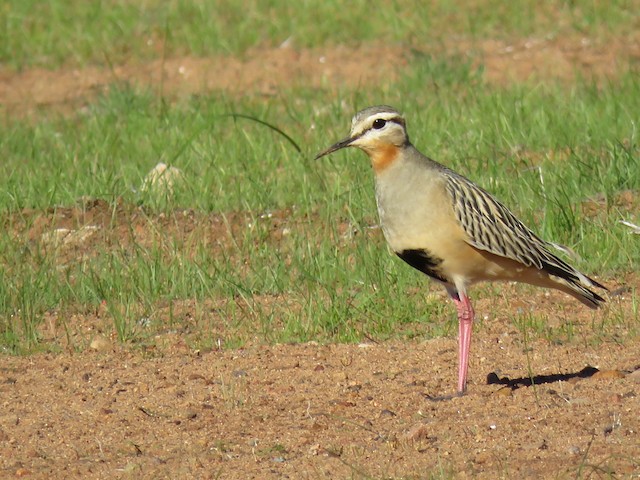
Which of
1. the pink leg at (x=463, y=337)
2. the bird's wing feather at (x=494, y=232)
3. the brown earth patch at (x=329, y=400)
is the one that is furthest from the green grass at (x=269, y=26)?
the pink leg at (x=463, y=337)

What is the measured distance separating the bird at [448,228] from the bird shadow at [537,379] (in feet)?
0.79

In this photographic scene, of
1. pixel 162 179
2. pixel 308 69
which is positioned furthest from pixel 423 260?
pixel 308 69

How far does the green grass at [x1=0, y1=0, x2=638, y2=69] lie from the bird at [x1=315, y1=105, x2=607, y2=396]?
7.20 m

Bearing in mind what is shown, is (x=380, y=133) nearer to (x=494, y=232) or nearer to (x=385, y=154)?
(x=385, y=154)

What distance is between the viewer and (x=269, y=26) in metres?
14.7

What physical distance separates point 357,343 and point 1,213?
3463 millimetres

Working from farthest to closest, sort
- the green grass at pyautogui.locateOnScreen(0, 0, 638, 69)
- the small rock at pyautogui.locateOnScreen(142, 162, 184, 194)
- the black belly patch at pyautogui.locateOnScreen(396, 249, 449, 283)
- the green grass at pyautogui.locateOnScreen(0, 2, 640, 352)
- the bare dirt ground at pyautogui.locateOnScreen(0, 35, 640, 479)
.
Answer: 1. the green grass at pyautogui.locateOnScreen(0, 0, 638, 69)
2. the small rock at pyautogui.locateOnScreen(142, 162, 184, 194)
3. the green grass at pyautogui.locateOnScreen(0, 2, 640, 352)
4. the black belly patch at pyautogui.locateOnScreen(396, 249, 449, 283)
5. the bare dirt ground at pyautogui.locateOnScreen(0, 35, 640, 479)

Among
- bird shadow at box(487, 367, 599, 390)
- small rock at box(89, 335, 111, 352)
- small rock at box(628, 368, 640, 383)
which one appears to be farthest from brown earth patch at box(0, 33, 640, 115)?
small rock at box(628, 368, 640, 383)

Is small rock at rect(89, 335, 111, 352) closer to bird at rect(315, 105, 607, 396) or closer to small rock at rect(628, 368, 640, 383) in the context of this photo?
bird at rect(315, 105, 607, 396)

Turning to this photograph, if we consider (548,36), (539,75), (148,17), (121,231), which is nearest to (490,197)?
(121,231)

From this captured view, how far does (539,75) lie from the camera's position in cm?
1281

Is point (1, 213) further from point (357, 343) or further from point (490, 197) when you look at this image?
point (490, 197)

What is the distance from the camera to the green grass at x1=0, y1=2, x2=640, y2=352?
26.4 feet

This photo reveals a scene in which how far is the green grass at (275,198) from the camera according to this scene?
805cm
